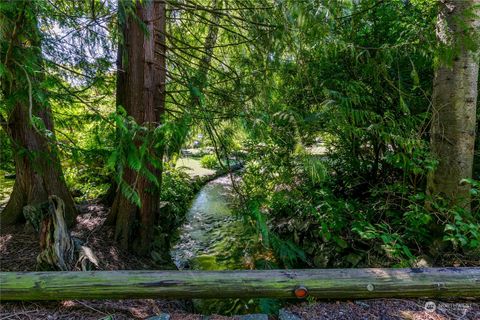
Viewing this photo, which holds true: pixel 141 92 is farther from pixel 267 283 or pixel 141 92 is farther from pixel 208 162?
pixel 208 162

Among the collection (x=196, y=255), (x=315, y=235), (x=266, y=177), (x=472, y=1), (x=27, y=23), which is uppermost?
(x=472, y=1)

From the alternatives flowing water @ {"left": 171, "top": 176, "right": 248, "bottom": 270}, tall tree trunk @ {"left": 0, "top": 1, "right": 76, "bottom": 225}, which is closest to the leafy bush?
flowing water @ {"left": 171, "top": 176, "right": 248, "bottom": 270}

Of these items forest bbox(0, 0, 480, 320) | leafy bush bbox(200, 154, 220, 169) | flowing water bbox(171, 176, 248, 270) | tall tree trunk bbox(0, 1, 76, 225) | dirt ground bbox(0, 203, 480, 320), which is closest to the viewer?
dirt ground bbox(0, 203, 480, 320)

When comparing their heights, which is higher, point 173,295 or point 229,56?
point 229,56

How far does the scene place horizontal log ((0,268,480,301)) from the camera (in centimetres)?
201

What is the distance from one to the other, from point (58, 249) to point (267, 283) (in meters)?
1.86

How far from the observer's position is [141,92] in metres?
2.99

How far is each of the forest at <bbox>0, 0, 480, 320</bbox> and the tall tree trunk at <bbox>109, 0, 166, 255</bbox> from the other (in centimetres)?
2

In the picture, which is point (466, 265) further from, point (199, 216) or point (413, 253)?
point (199, 216)

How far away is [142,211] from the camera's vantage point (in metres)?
3.32

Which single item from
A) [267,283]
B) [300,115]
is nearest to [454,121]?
[300,115]

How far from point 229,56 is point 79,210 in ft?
10.8

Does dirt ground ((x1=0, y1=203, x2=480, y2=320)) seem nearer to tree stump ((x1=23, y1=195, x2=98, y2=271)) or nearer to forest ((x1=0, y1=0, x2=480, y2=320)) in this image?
forest ((x1=0, y1=0, x2=480, y2=320))

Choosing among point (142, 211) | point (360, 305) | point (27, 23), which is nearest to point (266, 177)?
point (142, 211)
